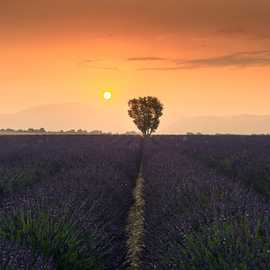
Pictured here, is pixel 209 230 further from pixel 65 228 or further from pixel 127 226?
pixel 127 226

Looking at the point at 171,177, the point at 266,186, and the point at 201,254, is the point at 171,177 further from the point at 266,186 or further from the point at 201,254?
the point at 201,254

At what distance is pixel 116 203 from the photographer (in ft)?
24.9

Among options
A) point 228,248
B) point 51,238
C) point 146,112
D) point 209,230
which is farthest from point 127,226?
point 146,112

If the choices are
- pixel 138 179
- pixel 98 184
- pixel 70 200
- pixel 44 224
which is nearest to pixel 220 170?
pixel 138 179

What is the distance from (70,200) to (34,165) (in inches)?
200

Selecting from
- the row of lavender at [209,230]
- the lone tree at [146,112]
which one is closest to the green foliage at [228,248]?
the row of lavender at [209,230]

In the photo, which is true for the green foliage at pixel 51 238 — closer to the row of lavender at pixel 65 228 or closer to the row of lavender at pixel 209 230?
the row of lavender at pixel 65 228

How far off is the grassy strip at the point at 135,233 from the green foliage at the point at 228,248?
5.30 ft

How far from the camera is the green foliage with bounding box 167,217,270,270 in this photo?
3270 millimetres

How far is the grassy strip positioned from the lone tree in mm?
34731

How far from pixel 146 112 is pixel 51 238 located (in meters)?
40.6

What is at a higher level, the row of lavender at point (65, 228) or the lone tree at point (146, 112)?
the lone tree at point (146, 112)

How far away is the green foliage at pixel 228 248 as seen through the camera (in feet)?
10.7

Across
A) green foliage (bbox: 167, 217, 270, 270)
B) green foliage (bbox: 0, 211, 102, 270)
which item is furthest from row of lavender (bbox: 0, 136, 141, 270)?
green foliage (bbox: 167, 217, 270, 270)
